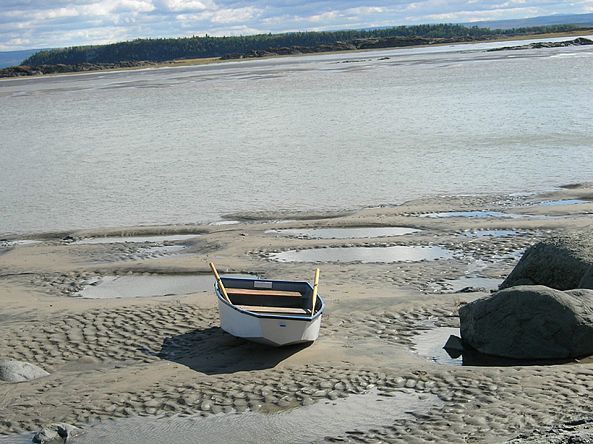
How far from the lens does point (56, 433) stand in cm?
990

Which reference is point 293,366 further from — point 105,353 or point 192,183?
point 192,183

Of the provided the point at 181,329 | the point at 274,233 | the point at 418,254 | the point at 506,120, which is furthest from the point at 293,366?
the point at 506,120

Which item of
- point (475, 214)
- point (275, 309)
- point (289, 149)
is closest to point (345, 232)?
point (475, 214)

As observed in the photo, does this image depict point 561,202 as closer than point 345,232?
No

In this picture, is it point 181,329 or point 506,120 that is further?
point 506,120

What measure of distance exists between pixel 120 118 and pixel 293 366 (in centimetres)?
4060

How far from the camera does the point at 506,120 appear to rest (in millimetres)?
37125

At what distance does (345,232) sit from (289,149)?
13.9 m

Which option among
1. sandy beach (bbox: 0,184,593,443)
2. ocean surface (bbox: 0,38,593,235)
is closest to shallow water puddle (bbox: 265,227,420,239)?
sandy beach (bbox: 0,184,593,443)

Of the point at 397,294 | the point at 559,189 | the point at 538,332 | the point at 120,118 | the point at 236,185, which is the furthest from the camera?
the point at 120,118

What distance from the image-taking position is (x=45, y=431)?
986 centimetres

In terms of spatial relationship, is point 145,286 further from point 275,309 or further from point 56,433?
point 56,433

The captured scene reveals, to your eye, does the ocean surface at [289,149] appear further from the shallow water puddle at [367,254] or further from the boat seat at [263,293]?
the boat seat at [263,293]

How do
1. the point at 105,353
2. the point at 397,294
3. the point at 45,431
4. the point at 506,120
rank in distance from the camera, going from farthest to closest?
1. the point at 506,120
2. the point at 397,294
3. the point at 105,353
4. the point at 45,431
